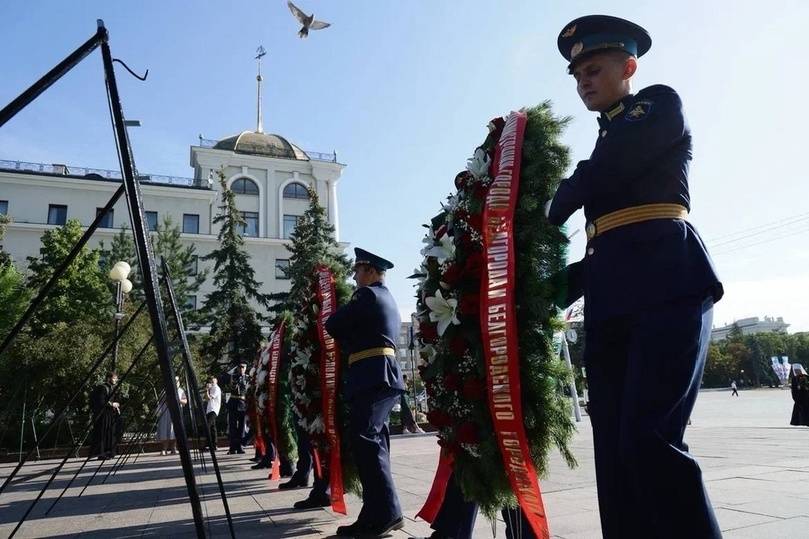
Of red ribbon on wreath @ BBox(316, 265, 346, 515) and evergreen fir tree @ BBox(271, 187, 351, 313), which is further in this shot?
evergreen fir tree @ BBox(271, 187, 351, 313)

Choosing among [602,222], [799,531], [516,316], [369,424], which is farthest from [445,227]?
[799,531]

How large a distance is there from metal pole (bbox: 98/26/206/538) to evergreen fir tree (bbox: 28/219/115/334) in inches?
1219

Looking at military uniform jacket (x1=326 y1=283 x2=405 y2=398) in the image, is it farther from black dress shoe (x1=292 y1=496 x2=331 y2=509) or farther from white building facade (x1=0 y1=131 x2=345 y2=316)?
white building facade (x1=0 y1=131 x2=345 y2=316)

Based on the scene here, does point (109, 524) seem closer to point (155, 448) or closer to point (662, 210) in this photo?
point (662, 210)

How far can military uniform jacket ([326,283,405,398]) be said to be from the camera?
471 cm

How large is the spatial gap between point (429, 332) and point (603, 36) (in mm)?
1863

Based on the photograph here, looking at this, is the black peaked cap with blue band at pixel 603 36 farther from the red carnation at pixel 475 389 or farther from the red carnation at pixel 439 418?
the red carnation at pixel 439 418

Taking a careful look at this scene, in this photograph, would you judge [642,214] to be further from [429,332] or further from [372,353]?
[372,353]

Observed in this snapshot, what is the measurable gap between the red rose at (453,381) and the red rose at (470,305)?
35 cm

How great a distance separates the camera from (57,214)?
42.9 m

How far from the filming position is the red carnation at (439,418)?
3331mm

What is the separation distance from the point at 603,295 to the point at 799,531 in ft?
7.85

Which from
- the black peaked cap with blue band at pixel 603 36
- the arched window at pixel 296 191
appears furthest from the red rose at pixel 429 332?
the arched window at pixel 296 191

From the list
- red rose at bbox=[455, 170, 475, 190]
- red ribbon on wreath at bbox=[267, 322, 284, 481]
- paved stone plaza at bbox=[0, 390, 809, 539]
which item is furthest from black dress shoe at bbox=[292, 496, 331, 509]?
red rose at bbox=[455, 170, 475, 190]
